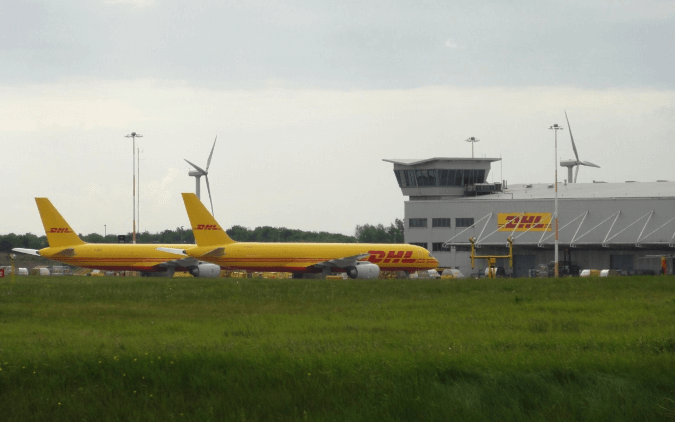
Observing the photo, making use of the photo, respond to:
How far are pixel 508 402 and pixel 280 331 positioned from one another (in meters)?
10.5

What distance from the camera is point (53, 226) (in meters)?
84.9

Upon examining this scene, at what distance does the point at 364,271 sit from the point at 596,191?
4926 centimetres

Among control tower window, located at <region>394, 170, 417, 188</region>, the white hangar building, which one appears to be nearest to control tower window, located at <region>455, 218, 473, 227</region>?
the white hangar building

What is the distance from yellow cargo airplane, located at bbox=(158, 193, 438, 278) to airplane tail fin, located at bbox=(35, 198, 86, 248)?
945 centimetres

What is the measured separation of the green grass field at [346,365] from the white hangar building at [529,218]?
75091 millimetres

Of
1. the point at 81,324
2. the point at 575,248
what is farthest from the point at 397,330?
the point at 575,248

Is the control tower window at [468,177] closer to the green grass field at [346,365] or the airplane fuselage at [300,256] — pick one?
the airplane fuselage at [300,256]

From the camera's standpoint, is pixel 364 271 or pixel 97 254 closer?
pixel 364 271

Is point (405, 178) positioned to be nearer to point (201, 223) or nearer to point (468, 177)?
point (468, 177)

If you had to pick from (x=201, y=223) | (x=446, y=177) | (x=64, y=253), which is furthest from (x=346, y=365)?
(x=446, y=177)

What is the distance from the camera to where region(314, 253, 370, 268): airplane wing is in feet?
264

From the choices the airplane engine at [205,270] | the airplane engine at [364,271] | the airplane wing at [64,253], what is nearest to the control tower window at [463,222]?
the airplane engine at [364,271]

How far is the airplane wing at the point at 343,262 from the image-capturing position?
264 ft

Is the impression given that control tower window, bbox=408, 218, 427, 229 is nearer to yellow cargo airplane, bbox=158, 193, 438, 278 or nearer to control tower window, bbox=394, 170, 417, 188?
control tower window, bbox=394, 170, 417, 188
